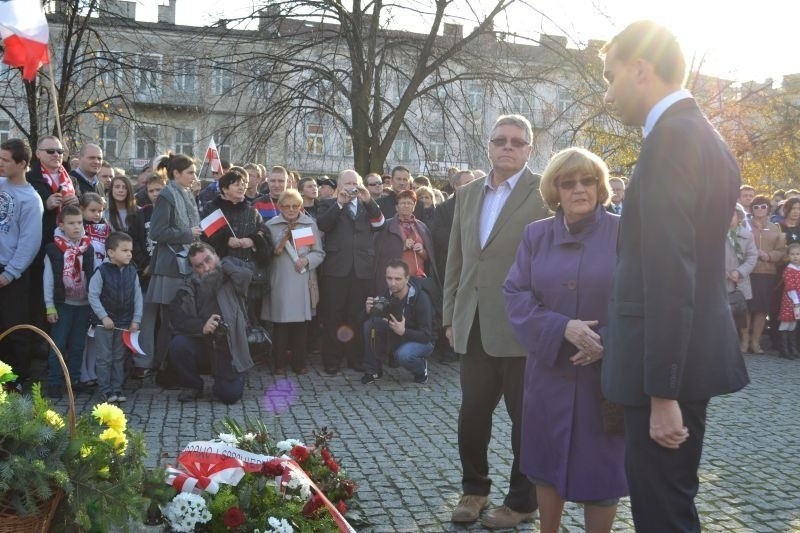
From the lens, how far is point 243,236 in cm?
869

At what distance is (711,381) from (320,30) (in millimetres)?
17283

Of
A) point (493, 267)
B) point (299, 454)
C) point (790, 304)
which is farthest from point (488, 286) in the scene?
point (790, 304)

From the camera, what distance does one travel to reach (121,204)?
8625mm

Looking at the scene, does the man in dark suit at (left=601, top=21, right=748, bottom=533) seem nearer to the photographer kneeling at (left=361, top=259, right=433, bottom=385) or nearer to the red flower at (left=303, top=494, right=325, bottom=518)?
the red flower at (left=303, top=494, right=325, bottom=518)

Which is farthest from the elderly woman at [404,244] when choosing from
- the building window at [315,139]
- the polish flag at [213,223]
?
the building window at [315,139]

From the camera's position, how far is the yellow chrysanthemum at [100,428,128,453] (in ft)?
10.2

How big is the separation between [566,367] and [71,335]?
5.30 metres

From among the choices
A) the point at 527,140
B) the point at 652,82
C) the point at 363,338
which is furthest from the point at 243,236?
the point at 652,82

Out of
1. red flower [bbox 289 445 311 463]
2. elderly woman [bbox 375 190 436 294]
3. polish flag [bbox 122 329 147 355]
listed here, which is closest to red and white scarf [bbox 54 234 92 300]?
polish flag [bbox 122 329 147 355]

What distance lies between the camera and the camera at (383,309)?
Result: 8.72m

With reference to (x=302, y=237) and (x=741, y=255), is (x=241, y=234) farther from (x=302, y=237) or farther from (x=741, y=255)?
(x=741, y=255)

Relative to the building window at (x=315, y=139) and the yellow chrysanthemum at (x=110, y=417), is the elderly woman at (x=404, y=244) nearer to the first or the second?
the yellow chrysanthemum at (x=110, y=417)

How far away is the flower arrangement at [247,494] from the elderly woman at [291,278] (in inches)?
173

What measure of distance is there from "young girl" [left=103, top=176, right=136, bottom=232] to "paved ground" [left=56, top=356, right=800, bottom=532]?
5.50 ft
